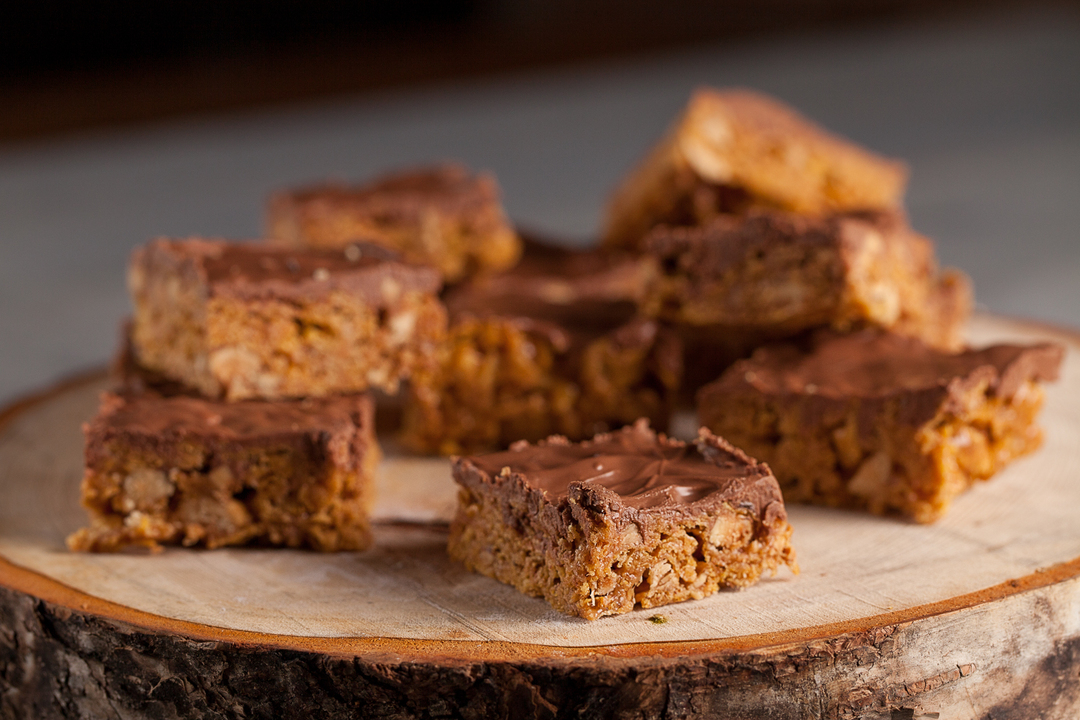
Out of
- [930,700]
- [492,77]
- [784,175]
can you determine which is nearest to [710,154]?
[784,175]

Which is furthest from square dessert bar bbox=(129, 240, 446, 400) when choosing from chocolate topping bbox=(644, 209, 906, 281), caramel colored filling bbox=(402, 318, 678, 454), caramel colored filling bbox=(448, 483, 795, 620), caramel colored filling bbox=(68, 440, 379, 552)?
caramel colored filling bbox=(448, 483, 795, 620)

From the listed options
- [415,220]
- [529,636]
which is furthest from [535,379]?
[529,636]

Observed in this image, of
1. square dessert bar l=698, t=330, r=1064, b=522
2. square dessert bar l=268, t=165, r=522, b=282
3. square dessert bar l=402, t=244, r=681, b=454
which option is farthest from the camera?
square dessert bar l=268, t=165, r=522, b=282

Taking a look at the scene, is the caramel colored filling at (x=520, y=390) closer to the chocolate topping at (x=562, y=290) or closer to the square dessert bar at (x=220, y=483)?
the chocolate topping at (x=562, y=290)

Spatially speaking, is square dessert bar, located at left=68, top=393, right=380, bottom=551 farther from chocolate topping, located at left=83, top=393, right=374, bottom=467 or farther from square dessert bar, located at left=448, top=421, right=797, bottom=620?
square dessert bar, located at left=448, top=421, right=797, bottom=620

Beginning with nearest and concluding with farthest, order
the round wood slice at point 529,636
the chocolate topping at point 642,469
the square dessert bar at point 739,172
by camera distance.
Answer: the round wood slice at point 529,636
the chocolate topping at point 642,469
the square dessert bar at point 739,172

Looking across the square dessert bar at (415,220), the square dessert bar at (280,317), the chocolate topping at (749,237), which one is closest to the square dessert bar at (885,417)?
the chocolate topping at (749,237)

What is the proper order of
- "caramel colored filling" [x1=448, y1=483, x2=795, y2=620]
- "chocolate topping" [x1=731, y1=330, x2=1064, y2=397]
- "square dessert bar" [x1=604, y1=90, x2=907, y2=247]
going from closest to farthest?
"caramel colored filling" [x1=448, y1=483, x2=795, y2=620]
"chocolate topping" [x1=731, y1=330, x2=1064, y2=397]
"square dessert bar" [x1=604, y1=90, x2=907, y2=247]
